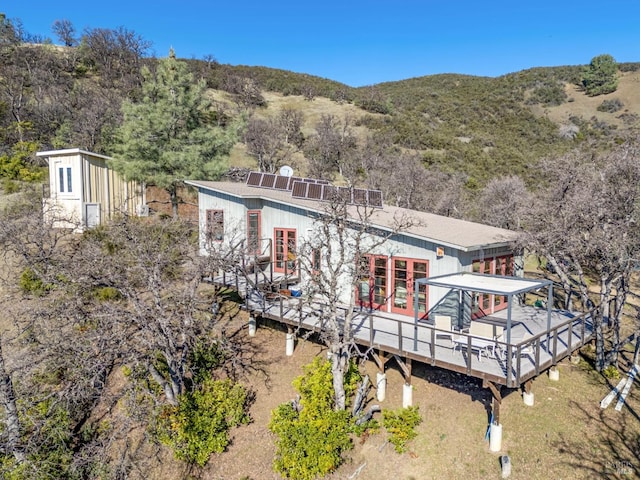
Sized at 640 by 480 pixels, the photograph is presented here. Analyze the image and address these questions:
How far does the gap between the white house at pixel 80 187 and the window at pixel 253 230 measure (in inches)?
337

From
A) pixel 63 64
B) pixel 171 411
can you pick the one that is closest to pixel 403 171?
pixel 171 411

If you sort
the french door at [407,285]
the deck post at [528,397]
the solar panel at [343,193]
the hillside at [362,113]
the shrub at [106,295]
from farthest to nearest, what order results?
the hillside at [362,113] → the shrub at [106,295] → the french door at [407,285] → the solar panel at [343,193] → the deck post at [528,397]

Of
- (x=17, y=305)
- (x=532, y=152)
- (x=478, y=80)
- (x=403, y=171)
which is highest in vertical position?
(x=478, y=80)

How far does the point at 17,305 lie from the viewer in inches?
619

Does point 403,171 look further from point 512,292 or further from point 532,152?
point 532,152

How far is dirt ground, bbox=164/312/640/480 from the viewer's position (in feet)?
29.2

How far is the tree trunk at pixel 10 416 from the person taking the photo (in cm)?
990

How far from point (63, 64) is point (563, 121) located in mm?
63236

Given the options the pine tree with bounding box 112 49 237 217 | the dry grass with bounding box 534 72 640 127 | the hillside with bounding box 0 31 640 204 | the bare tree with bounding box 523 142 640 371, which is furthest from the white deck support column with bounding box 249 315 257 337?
the dry grass with bounding box 534 72 640 127

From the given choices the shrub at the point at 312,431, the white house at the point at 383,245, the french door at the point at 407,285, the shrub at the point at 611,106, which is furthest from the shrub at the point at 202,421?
the shrub at the point at 611,106

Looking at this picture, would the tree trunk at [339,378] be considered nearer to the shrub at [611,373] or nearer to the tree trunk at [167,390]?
the tree trunk at [167,390]

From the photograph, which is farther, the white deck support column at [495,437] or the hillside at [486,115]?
the hillside at [486,115]

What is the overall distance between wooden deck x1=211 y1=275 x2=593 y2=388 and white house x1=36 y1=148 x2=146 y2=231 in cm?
1260

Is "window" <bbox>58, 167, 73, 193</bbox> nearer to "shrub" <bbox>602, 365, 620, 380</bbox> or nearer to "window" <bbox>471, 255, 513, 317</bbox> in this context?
"window" <bbox>471, 255, 513, 317</bbox>
